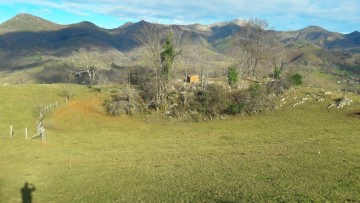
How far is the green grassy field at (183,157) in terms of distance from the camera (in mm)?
26719

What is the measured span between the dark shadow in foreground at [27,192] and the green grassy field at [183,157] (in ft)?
1.23

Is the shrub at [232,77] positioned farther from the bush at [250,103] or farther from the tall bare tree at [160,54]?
the tall bare tree at [160,54]

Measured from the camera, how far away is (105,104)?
75.6m

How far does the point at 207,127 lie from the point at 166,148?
1765 cm

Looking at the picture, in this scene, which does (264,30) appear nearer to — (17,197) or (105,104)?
(105,104)

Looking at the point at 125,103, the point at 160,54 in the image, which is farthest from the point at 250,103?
the point at 125,103

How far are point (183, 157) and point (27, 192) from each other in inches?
666

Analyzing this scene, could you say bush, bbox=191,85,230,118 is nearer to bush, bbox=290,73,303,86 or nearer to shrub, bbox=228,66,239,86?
shrub, bbox=228,66,239,86

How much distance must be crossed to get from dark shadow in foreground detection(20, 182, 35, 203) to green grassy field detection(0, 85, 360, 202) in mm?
374

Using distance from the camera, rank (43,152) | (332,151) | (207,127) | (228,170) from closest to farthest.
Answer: (228,170) → (332,151) → (43,152) → (207,127)

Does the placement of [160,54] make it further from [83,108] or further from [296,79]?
[296,79]

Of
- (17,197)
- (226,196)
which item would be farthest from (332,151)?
(17,197)

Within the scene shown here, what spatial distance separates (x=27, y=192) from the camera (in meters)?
28.5

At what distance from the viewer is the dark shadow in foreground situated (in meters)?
26.9
